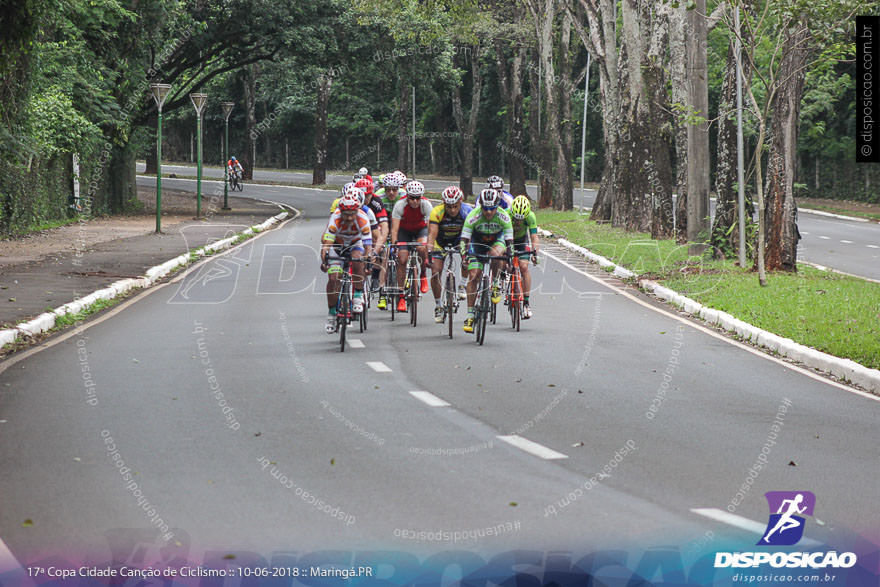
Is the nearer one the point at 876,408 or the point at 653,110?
the point at 876,408

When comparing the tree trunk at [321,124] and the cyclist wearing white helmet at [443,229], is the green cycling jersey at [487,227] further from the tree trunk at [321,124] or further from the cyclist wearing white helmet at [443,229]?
the tree trunk at [321,124]

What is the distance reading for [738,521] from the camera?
6.71 meters

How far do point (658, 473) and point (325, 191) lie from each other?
58258mm

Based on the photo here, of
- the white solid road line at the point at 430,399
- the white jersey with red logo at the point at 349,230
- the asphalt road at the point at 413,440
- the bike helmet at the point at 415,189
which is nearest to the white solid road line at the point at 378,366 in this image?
the asphalt road at the point at 413,440

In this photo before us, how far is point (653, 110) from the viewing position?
99.1 ft

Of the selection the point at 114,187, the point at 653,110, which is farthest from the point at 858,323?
the point at 114,187

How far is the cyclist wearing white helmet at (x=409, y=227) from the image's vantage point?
1628 centimetres

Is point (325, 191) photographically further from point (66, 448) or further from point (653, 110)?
point (66, 448)

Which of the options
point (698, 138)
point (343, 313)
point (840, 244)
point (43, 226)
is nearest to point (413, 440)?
point (343, 313)

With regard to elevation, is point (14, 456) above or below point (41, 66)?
below

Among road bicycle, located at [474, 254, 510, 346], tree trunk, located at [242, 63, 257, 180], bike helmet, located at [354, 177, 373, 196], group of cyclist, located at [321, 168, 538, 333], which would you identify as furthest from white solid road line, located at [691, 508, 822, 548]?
tree trunk, located at [242, 63, 257, 180]

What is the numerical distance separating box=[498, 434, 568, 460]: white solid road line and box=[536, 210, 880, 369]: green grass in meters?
5.06

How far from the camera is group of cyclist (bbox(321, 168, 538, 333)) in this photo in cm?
1445

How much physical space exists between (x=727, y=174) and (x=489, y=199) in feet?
31.5
